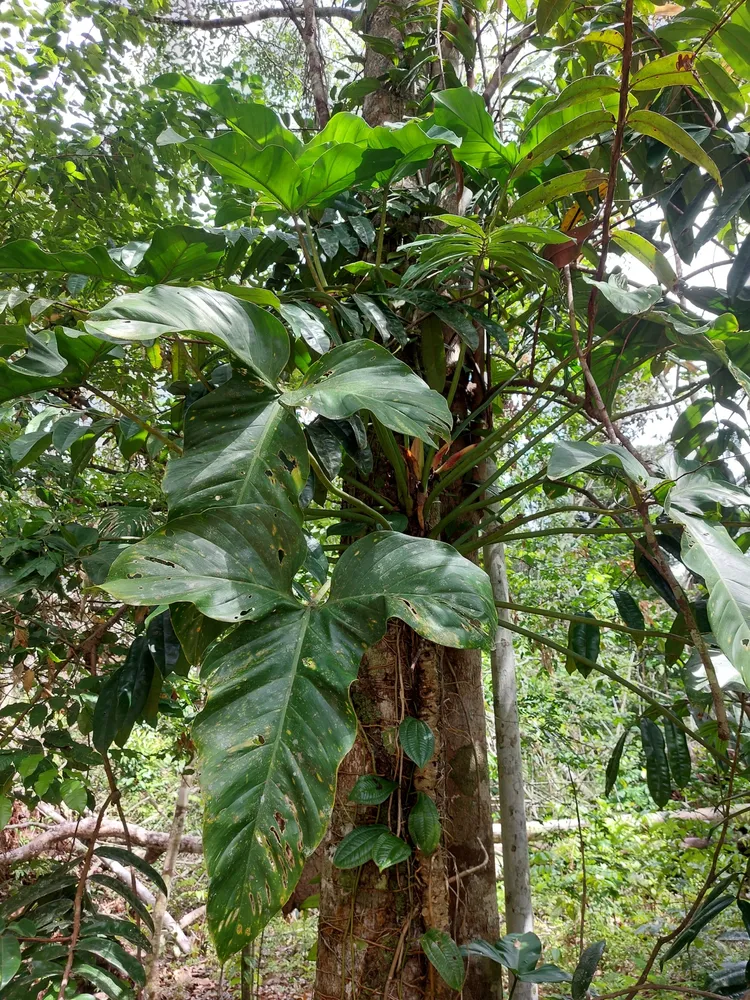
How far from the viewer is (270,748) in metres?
0.63

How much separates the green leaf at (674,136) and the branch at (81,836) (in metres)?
2.49

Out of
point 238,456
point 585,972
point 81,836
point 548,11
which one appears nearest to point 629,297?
point 238,456

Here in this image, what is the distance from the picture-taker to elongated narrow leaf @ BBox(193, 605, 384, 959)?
545 mm

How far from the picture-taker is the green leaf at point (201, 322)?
66 centimetres

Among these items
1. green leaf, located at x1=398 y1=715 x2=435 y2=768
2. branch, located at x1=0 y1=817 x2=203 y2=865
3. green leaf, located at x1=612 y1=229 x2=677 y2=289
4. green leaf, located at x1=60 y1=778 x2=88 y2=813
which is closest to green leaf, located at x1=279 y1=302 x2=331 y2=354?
green leaf, located at x1=612 y1=229 x2=677 y2=289

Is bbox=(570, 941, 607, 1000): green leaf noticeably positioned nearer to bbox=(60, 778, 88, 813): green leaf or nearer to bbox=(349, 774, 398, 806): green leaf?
bbox=(349, 774, 398, 806): green leaf

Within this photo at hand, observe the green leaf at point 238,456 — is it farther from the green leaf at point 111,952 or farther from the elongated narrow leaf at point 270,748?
the green leaf at point 111,952

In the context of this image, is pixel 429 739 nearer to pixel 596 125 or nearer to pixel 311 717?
pixel 311 717

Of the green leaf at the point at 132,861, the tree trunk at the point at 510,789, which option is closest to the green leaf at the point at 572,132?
the tree trunk at the point at 510,789

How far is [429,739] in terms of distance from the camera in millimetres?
999

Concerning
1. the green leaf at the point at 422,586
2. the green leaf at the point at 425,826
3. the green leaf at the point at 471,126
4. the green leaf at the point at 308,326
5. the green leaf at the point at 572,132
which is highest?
the green leaf at the point at 471,126

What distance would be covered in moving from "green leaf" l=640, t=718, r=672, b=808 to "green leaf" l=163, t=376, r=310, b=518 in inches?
33.6

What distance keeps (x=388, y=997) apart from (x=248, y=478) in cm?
82

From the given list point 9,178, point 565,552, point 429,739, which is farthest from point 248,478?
point 565,552
